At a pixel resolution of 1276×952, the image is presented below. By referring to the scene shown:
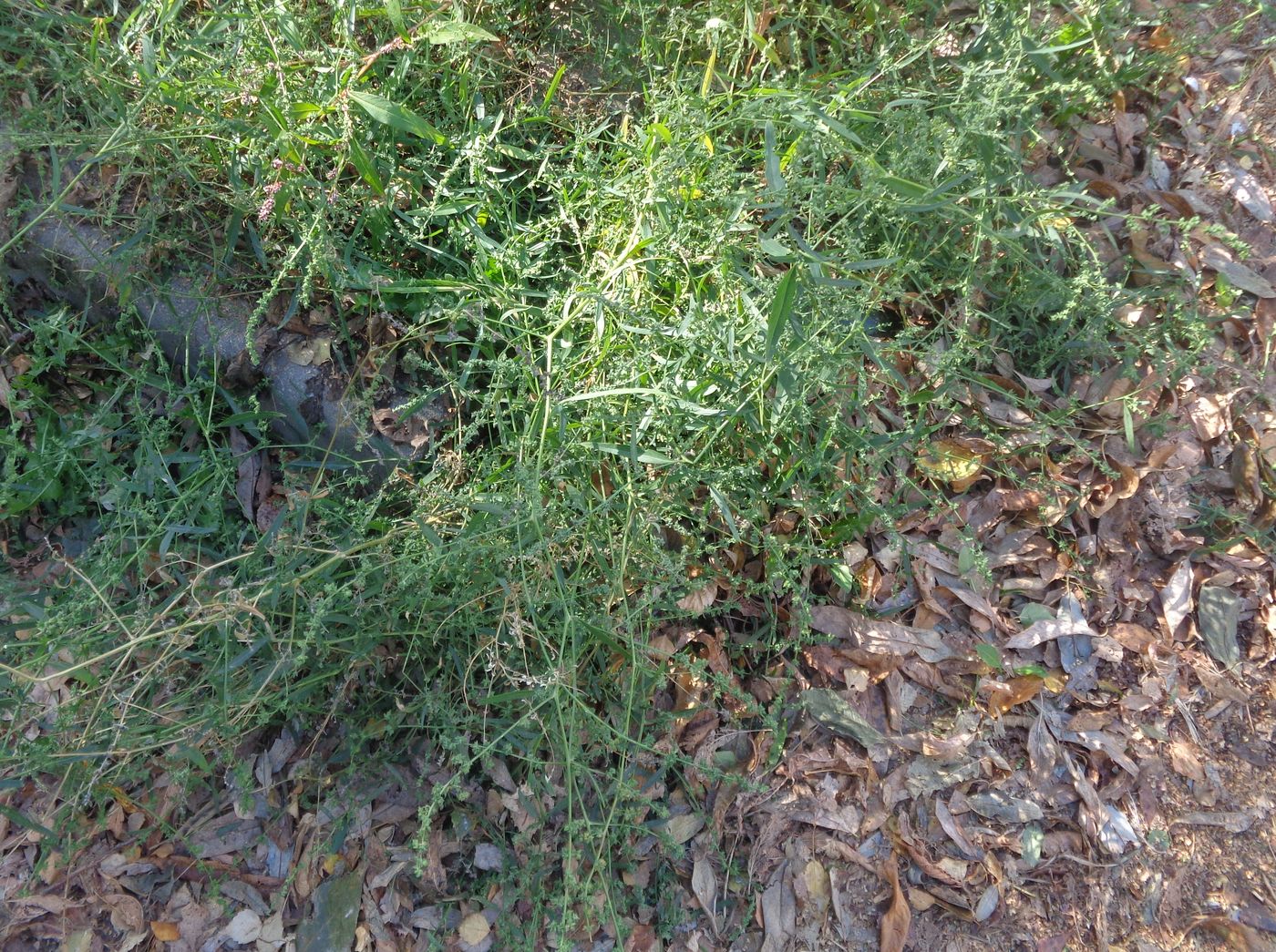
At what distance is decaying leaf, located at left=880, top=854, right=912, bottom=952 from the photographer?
2.20 m

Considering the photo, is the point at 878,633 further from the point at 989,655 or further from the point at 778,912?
the point at 778,912

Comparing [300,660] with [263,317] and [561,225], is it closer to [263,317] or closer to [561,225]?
[263,317]

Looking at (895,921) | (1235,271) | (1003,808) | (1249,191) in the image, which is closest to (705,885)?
(895,921)

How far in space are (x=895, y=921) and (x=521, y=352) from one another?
1.74 metres

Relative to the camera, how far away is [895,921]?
2217 millimetres

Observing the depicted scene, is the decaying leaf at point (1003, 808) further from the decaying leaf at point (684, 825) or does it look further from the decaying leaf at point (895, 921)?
the decaying leaf at point (684, 825)

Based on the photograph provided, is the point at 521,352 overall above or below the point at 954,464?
above

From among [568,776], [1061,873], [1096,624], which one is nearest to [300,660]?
[568,776]

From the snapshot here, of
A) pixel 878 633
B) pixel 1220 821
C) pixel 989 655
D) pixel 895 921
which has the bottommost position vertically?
pixel 1220 821

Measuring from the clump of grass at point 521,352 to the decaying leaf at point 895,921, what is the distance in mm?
536

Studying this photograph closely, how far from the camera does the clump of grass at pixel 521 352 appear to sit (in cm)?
202

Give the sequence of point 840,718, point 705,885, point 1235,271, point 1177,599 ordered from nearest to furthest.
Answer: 1. point 705,885
2. point 840,718
3. point 1177,599
4. point 1235,271

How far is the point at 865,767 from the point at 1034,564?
82 cm

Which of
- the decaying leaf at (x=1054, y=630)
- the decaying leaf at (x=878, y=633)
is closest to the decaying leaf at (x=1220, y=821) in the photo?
the decaying leaf at (x=1054, y=630)
